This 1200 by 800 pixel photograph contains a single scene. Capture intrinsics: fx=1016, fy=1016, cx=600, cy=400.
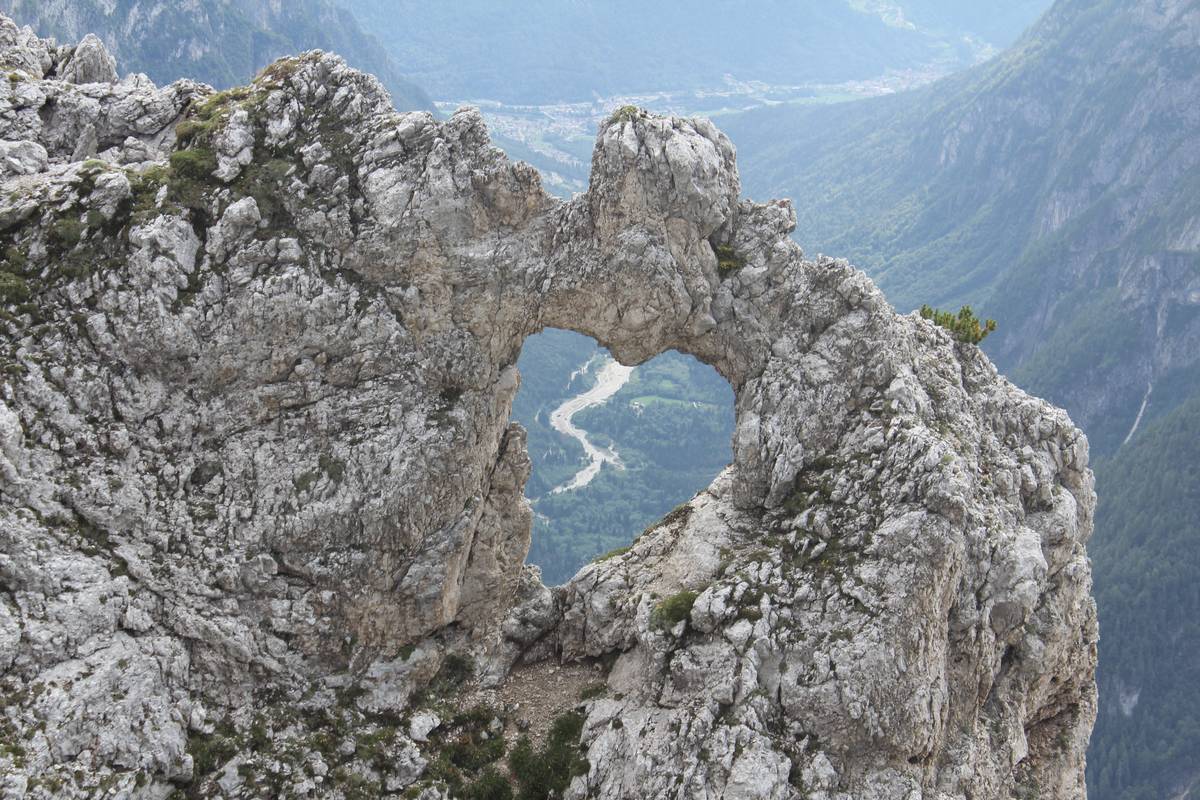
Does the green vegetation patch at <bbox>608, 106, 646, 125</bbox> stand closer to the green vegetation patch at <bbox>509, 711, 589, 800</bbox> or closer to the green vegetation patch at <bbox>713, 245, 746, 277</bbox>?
Answer: the green vegetation patch at <bbox>713, 245, 746, 277</bbox>

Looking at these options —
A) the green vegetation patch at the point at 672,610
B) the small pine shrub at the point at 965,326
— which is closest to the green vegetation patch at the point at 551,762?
the green vegetation patch at the point at 672,610

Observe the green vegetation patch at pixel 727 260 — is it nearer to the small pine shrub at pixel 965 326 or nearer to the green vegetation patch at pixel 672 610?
the small pine shrub at pixel 965 326

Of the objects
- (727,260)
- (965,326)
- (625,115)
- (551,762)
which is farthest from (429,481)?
(965,326)

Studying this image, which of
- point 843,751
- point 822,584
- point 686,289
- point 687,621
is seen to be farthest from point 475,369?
point 843,751

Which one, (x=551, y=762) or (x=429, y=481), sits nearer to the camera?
(x=551, y=762)

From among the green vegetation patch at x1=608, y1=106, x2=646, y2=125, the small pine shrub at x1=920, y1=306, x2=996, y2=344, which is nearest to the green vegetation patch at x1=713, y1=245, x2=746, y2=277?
the green vegetation patch at x1=608, y1=106, x2=646, y2=125

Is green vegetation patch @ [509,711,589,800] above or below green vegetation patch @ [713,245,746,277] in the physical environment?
below

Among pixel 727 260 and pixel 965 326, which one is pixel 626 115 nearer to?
pixel 727 260

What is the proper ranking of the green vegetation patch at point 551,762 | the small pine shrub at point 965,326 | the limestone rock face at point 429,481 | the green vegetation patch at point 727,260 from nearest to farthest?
1. the limestone rock face at point 429,481
2. the green vegetation patch at point 551,762
3. the green vegetation patch at point 727,260
4. the small pine shrub at point 965,326
